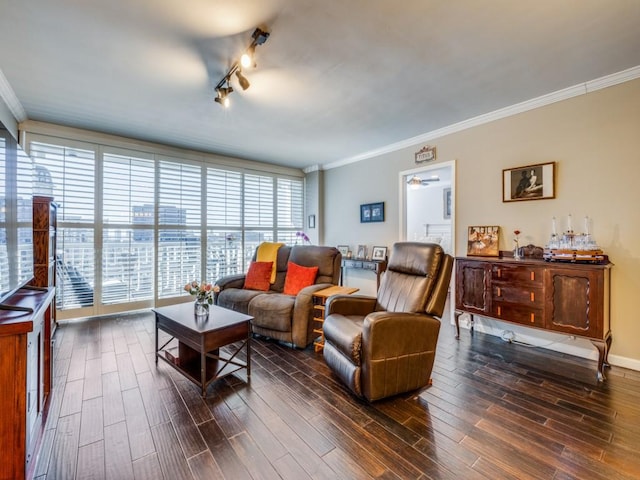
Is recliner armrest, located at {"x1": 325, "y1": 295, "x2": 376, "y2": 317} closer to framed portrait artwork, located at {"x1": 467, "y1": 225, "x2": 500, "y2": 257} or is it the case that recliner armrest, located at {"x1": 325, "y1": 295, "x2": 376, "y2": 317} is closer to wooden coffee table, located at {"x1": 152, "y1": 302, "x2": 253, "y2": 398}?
wooden coffee table, located at {"x1": 152, "y1": 302, "x2": 253, "y2": 398}

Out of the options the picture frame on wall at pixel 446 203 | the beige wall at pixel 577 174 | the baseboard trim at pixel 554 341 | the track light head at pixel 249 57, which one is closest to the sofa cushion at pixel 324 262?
the beige wall at pixel 577 174

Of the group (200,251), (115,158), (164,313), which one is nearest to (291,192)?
(200,251)

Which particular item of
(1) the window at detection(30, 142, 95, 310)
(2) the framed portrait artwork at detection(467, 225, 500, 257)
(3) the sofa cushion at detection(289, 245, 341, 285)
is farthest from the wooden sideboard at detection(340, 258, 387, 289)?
(1) the window at detection(30, 142, 95, 310)

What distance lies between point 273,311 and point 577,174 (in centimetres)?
326

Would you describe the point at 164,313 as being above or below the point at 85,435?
above

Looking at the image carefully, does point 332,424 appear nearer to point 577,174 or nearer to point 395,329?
point 395,329

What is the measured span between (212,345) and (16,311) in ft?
3.65

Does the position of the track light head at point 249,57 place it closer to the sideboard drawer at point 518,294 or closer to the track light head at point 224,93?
the track light head at point 224,93

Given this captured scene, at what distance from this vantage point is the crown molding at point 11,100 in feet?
8.87

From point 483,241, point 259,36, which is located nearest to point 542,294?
point 483,241

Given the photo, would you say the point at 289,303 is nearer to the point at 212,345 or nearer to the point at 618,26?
the point at 212,345

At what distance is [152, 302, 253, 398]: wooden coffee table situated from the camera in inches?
85.6

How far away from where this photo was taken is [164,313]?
255cm

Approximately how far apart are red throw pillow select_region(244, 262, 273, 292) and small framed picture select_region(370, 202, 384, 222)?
1.94 m
